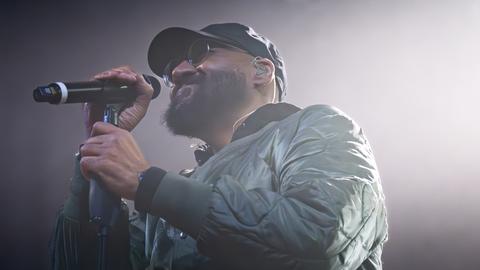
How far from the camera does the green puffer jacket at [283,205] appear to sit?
947mm

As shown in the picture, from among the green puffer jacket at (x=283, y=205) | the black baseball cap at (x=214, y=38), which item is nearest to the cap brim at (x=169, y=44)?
the black baseball cap at (x=214, y=38)

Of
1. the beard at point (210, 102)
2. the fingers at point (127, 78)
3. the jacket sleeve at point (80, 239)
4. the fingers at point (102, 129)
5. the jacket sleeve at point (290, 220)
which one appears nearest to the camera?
the jacket sleeve at point (290, 220)

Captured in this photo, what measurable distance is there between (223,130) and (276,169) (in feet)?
1.28

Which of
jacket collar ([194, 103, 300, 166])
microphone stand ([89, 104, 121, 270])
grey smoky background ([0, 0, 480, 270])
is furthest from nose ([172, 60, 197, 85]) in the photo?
Answer: microphone stand ([89, 104, 121, 270])

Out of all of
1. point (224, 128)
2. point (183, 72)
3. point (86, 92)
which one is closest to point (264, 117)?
point (224, 128)

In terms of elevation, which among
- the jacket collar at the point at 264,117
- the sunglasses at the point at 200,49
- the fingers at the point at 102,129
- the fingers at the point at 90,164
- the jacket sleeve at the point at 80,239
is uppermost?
the sunglasses at the point at 200,49

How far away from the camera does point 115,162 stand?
1025 mm

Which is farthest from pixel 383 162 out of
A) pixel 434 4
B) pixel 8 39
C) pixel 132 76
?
pixel 8 39

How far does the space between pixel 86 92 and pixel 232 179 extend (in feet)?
1.26

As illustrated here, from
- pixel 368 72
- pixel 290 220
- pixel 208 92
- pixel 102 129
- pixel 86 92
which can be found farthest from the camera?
pixel 368 72

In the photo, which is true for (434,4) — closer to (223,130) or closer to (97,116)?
(223,130)

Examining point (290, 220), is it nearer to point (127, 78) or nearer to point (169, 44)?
point (127, 78)

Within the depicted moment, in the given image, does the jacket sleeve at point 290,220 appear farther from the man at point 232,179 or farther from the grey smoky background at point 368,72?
the grey smoky background at point 368,72

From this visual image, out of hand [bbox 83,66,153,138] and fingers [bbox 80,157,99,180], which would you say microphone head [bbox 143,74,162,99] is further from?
fingers [bbox 80,157,99,180]
